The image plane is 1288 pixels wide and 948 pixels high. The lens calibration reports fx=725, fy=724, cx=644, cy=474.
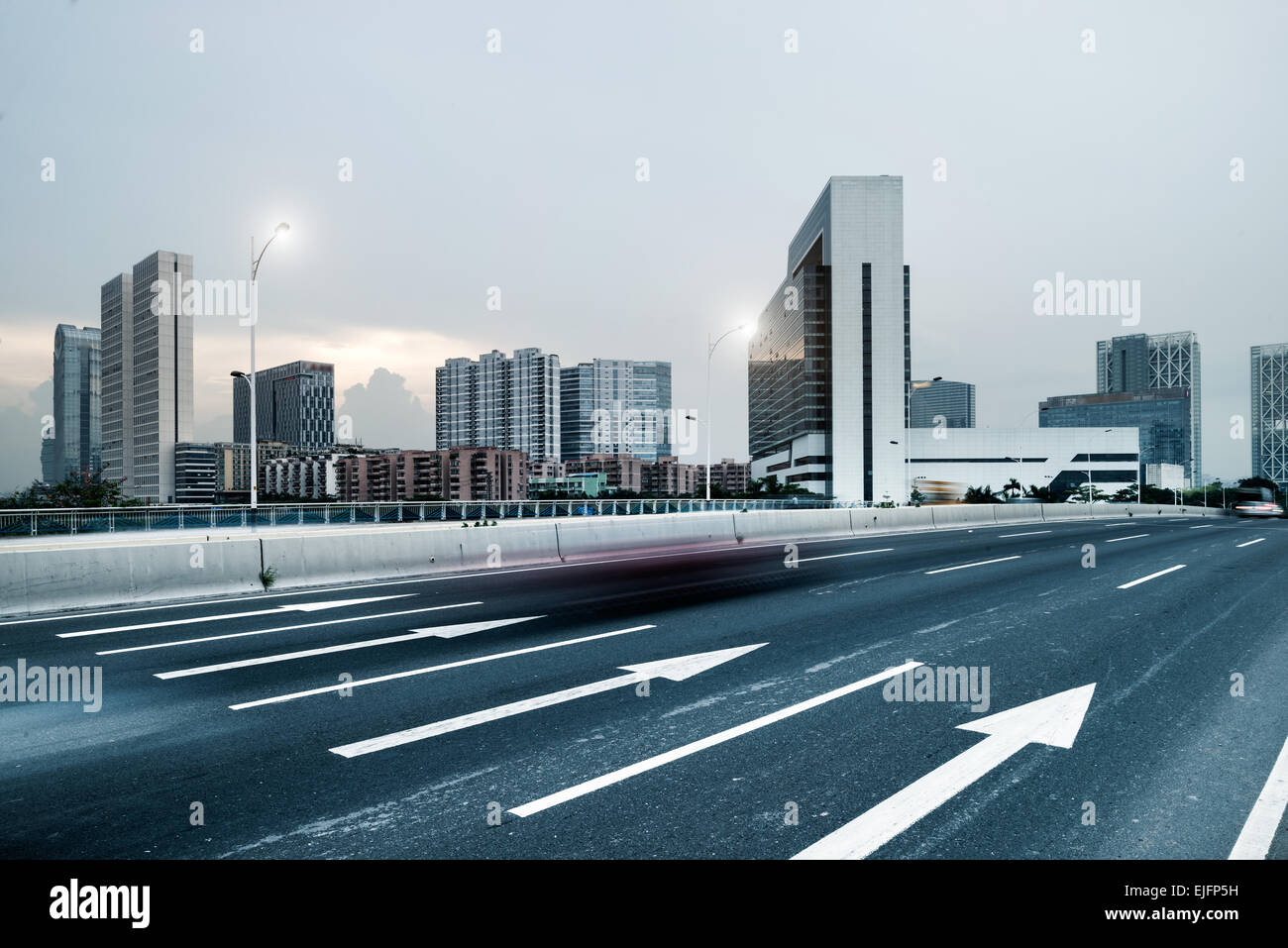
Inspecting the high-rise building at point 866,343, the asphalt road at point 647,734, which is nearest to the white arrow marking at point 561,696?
the asphalt road at point 647,734

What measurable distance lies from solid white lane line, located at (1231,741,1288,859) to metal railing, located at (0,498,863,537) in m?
20.0

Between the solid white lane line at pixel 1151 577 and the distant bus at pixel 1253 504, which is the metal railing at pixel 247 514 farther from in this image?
the distant bus at pixel 1253 504

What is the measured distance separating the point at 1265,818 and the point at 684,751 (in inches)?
125

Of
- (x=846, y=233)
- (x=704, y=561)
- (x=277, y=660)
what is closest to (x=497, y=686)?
(x=277, y=660)

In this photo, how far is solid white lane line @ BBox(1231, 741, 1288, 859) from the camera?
138 inches

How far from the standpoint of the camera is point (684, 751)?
4797mm

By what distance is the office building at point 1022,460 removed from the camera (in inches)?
5497

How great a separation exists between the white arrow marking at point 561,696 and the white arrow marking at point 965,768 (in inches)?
102

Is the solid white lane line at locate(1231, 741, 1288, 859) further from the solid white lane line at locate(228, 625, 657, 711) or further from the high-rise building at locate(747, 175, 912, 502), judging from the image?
the high-rise building at locate(747, 175, 912, 502)

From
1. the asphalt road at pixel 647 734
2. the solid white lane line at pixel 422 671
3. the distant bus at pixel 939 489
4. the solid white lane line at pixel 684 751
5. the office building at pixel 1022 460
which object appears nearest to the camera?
the asphalt road at pixel 647 734

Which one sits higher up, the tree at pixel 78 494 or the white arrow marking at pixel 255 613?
the tree at pixel 78 494

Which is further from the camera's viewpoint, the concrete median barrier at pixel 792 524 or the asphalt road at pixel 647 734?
the concrete median barrier at pixel 792 524
